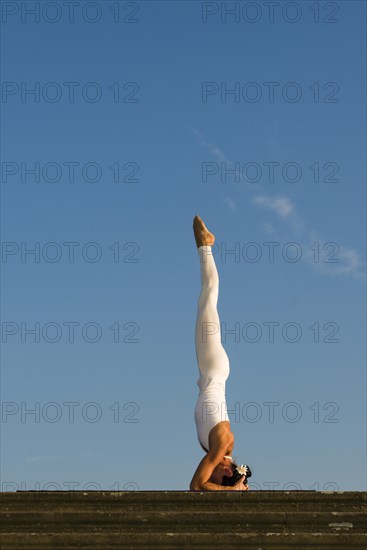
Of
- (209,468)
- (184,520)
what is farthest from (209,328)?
(184,520)

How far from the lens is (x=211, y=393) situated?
43.8ft

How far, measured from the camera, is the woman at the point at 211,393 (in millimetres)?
12633

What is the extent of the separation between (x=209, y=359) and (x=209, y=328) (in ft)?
1.70

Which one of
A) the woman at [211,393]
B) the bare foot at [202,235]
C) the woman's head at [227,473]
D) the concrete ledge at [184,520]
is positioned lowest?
the concrete ledge at [184,520]

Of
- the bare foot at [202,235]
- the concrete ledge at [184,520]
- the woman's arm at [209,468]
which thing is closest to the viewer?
the concrete ledge at [184,520]

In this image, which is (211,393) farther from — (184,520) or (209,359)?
(184,520)

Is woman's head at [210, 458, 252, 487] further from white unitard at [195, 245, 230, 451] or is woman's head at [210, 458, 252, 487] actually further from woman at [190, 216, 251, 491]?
white unitard at [195, 245, 230, 451]

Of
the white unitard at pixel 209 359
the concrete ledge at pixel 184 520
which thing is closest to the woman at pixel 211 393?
the white unitard at pixel 209 359

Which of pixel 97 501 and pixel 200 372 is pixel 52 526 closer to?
pixel 97 501

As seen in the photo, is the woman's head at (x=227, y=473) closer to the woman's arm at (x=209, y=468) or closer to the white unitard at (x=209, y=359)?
the woman's arm at (x=209, y=468)

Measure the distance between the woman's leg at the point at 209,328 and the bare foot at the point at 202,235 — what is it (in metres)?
0.17

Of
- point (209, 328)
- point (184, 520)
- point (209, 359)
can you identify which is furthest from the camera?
point (209, 328)

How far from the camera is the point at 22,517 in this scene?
882cm

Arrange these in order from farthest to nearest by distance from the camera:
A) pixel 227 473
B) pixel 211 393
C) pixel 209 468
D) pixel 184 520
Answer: pixel 211 393 → pixel 227 473 → pixel 209 468 → pixel 184 520
